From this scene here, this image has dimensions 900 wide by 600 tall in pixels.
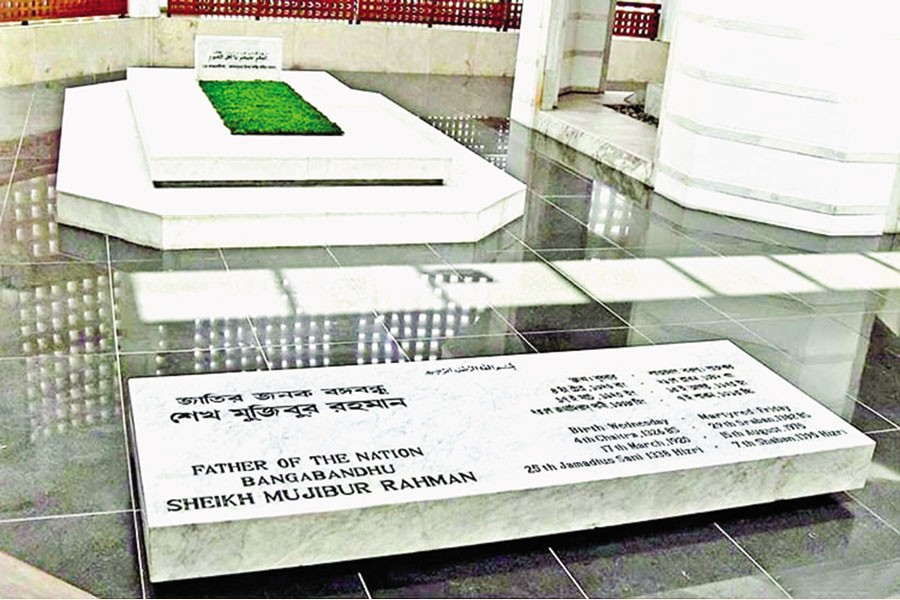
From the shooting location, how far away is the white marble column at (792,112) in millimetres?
7918

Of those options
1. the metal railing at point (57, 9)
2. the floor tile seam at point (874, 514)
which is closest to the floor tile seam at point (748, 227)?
the floor tile seam at point (874, 514)

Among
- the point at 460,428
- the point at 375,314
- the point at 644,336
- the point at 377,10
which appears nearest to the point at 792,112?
the point at 644,336

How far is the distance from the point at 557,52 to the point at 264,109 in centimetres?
421

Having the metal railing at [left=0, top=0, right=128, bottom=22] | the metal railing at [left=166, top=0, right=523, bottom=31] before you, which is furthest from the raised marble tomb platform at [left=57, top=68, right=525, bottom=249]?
the metal railing at [left=166, top=0, right=523, bottom=31]

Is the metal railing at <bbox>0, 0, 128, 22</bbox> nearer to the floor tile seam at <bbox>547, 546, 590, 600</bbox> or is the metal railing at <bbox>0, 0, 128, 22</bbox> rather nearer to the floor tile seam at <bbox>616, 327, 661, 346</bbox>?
the floor tile seam at <bbox>616, 327, 661, 346</bbox>

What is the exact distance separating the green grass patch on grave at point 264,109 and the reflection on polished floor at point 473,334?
1.50 m

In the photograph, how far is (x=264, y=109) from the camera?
889 cm

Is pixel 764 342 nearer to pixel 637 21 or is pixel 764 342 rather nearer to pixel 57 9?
pixel 57 9

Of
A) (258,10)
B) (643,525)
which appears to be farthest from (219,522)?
(258,10)

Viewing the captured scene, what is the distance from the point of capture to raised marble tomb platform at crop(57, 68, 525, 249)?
6.77 meters

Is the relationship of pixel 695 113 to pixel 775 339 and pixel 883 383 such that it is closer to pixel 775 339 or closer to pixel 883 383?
pixel 775 339

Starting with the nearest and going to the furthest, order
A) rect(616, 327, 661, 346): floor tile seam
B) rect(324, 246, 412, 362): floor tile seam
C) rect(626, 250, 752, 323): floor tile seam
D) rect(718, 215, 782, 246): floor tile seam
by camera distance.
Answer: rect(324, 246, 412, 362): floor tile seam
rect(616, 327, 661, 346): floor tile seam
rect(626, 250, 752, 323): floor tile seam
rect(718, 215, 782, 246): floor tile seam

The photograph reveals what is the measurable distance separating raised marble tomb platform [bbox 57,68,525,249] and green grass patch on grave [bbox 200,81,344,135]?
0.15m

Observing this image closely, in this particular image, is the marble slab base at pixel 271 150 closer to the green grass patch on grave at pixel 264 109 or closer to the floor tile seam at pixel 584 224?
the green grass patch on grave at pixel 264 109
